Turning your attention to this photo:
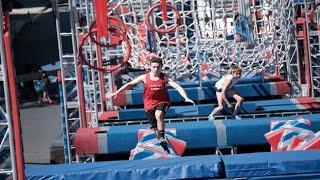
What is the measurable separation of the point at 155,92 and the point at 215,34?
375 centimetres

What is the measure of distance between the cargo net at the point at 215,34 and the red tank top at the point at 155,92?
3074 millimetres

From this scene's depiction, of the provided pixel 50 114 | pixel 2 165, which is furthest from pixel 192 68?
pixel 50 114

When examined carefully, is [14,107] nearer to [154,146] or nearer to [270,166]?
[270,166]

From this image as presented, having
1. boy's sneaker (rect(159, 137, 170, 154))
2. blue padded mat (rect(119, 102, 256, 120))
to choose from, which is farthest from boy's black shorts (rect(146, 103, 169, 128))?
blue padded mat (rect(119, 102, 256, 120))

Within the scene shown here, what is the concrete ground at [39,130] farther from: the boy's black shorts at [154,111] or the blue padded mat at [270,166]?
the blue padded mat at [270,166]

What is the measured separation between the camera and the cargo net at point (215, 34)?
44.1ft

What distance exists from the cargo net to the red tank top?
3074mm

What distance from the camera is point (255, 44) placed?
1391 centimetres

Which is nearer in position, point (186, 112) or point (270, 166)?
point (270, 166)

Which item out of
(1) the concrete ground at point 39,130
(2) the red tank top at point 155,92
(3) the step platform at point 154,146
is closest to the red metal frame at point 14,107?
(3) the step platform at point 154,146

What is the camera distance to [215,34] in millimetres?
13547

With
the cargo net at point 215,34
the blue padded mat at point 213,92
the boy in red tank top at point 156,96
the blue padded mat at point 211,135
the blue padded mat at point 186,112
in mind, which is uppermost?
the cargo net at point 215,34

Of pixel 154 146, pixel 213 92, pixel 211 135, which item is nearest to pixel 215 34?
pixel 213 92

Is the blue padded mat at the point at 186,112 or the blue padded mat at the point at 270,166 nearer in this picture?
the blue padded mat at the point at 270,166
